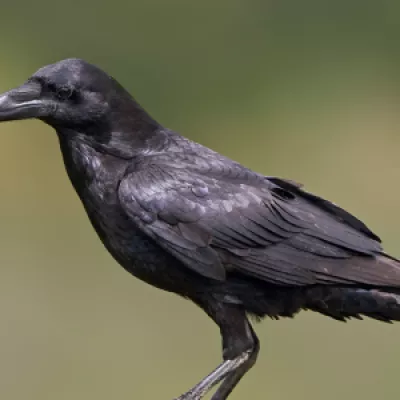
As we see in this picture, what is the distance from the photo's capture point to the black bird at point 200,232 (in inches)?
52.2

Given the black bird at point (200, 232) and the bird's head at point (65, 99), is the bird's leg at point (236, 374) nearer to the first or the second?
the black bird at point (200, 232)

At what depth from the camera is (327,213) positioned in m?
1.45

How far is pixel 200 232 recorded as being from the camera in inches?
52.4

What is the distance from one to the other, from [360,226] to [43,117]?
575 millimetres

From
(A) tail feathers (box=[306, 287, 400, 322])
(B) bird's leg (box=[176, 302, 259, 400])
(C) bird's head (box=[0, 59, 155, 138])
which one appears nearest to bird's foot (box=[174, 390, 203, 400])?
(B) bird's leg (box=[176, 302, 259, 400])

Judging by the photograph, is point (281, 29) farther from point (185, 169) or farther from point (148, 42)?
point (185, 169)

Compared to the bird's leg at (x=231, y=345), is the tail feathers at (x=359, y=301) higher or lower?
higher

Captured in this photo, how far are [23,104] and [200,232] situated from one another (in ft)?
1.17

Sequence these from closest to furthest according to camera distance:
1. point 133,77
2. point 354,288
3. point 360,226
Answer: point 354,288 → point 360,226 → point 133,77

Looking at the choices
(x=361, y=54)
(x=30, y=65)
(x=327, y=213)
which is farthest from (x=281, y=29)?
(x=327, y=213)

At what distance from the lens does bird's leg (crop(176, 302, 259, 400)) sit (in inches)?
53.0

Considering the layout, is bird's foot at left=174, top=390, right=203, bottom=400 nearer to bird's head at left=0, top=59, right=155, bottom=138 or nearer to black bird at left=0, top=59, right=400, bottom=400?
black bird at left=0, top=59, right=400, bottom=400

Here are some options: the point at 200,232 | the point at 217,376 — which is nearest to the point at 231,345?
the point at 217,376

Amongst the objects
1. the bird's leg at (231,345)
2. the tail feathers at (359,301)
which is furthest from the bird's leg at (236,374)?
the tail feathers at (359,301)
